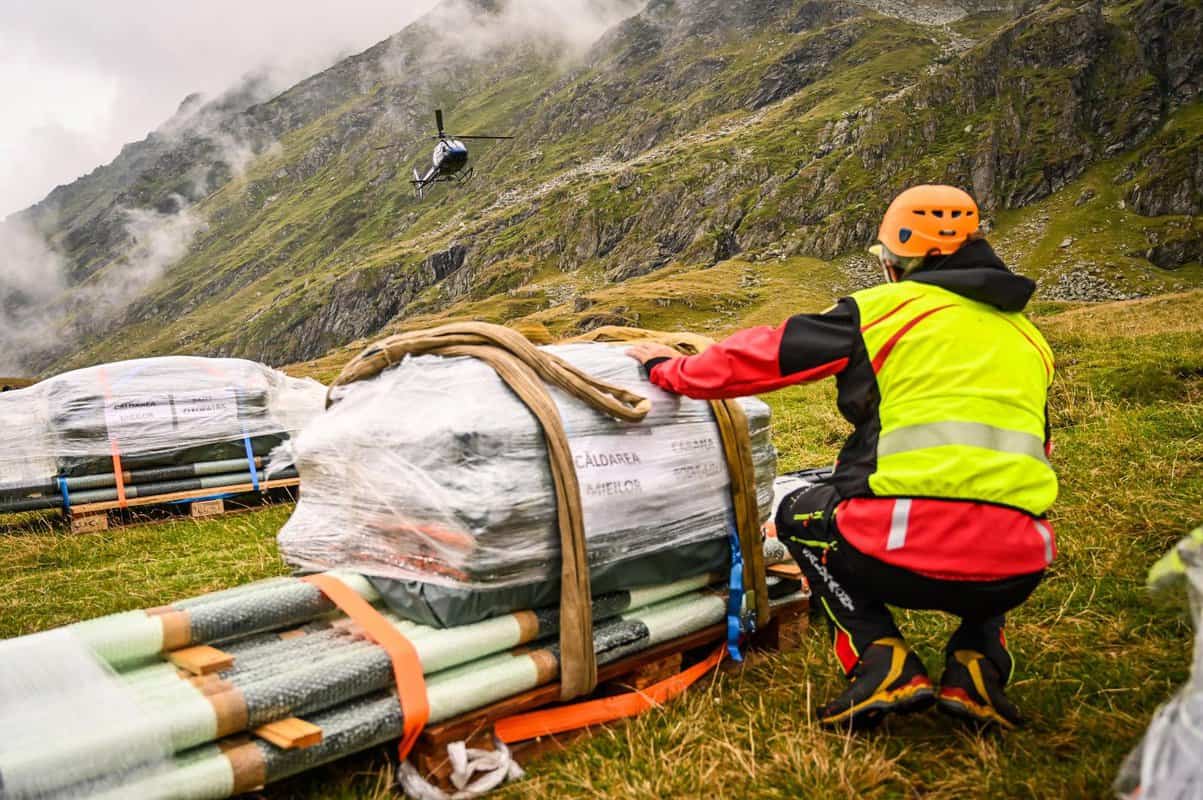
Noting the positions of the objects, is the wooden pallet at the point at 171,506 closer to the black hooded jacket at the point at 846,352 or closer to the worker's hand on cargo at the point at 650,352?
the worker's hand on cargo at the point at 650,352

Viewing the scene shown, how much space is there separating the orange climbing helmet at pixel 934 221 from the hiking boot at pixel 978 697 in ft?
5.88

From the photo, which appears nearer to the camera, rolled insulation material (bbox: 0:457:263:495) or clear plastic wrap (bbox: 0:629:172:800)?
clear plastic wrap (bbox: 0:629:172:800)

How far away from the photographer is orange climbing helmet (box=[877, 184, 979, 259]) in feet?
11.0

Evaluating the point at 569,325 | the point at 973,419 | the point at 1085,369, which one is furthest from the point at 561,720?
the point at 569,325

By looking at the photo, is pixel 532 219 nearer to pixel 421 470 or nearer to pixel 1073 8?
pixel 1073 8

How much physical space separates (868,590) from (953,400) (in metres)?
0.91

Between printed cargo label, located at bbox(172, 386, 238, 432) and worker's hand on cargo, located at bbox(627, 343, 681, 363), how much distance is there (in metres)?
7.35

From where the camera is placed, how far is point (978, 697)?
320 centimetres

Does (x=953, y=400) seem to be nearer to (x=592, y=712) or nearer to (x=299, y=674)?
(x=592, y=712)

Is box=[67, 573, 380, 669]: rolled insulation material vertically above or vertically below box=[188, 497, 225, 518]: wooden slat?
above

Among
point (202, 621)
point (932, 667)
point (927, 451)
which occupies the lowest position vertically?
point (932, 667)

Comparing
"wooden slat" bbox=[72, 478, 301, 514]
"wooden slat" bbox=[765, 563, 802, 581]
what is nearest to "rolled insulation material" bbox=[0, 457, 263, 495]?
"wooden slat" bbox=[72, 478, 301, 514]

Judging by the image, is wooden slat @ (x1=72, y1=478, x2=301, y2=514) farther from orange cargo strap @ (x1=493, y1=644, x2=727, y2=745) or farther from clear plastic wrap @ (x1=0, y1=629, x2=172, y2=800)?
orange cargo strap @ (x1=493, y1=644, x2=727, y2=745)

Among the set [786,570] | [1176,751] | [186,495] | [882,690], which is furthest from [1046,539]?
[186,495]
